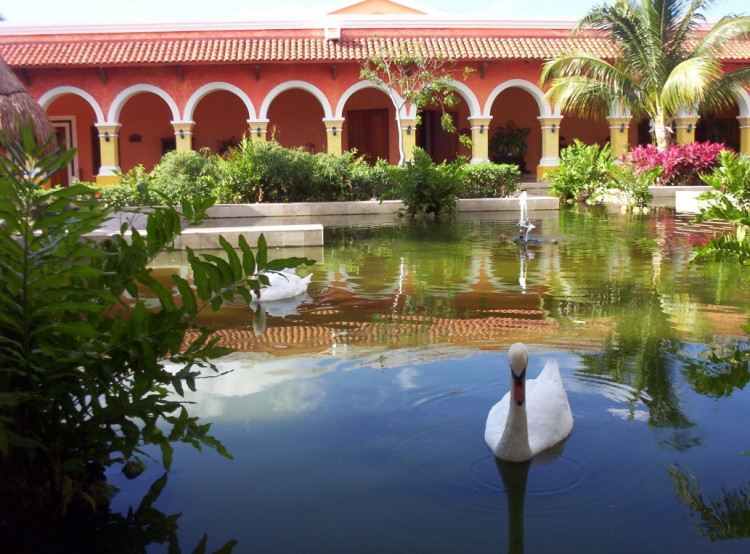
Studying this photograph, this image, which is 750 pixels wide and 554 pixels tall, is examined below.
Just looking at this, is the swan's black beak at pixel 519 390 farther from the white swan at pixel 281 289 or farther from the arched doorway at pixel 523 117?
the arched doorway at pixel 523 117

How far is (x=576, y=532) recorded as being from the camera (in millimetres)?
3115

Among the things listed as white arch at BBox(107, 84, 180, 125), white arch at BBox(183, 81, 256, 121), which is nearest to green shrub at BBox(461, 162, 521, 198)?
white arch at BBox(183, 81, 256, 121)

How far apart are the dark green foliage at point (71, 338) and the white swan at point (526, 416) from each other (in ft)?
3.40

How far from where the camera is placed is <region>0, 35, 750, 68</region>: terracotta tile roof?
840 inches

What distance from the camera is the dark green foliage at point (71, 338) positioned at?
2812 mm

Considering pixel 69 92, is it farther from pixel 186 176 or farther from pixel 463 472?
pixel 463 472

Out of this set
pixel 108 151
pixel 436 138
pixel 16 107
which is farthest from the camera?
pixel 436 138

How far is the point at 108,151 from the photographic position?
73.5 ft

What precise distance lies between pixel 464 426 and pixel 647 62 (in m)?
18.4

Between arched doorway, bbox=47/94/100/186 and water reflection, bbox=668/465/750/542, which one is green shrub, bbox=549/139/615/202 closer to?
arched doorway, bbox=47/94/100/186

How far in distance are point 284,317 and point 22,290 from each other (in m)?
3.88

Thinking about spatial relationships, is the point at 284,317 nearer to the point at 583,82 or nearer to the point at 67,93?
the point at 583,82

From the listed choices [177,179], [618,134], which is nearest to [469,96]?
[618,134]

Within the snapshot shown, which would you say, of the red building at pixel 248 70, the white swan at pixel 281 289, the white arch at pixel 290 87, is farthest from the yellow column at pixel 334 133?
the white swan at pixel 281 289
